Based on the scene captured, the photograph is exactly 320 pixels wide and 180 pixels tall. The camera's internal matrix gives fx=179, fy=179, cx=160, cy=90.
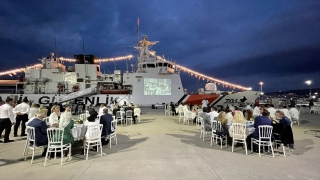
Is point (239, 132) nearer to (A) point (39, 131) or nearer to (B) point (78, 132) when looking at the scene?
(B) point (78, 132)

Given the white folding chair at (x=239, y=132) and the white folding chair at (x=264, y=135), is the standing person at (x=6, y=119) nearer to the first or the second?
the white folding chair at (x=239, y=132)

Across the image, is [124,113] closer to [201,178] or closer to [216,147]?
[216,147]

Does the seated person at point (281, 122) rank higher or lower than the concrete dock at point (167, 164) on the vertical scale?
higher

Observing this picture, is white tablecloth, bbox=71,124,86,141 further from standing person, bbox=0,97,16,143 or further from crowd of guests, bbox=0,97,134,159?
standing person, bbox=0,97,16,143

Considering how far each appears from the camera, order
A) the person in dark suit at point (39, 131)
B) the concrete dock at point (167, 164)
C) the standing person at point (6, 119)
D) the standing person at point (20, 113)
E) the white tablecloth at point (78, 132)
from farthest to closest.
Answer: the standing person at point (20, 113), the standing person at point (6, 119), the white tablecloth at point (78, 132), the person in dark suit at point (39, 131), the concrete dock at point (167, 164)

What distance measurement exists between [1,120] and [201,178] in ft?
20.9

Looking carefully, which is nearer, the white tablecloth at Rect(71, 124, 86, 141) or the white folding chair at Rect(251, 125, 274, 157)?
the white folding chair at Rect(251, 125, 274, 157)

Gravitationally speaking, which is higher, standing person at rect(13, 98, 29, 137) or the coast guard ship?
the coast guard ship

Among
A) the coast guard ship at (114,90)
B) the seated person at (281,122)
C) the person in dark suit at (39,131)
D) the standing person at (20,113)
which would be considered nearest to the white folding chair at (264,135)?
the seated person at (281,122)

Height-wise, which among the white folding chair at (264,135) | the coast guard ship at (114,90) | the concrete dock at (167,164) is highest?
the coast guard ship at (114,90)

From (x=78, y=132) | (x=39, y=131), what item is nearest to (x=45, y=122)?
(x=39, y=131)

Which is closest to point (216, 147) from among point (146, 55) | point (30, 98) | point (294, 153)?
point (294, 153)

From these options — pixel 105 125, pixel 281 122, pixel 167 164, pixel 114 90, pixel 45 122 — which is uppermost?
pixel 114 90

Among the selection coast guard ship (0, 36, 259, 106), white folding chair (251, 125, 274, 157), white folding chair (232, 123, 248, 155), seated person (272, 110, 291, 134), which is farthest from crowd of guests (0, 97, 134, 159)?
coast guard ship (0, 36, 259, 106)
